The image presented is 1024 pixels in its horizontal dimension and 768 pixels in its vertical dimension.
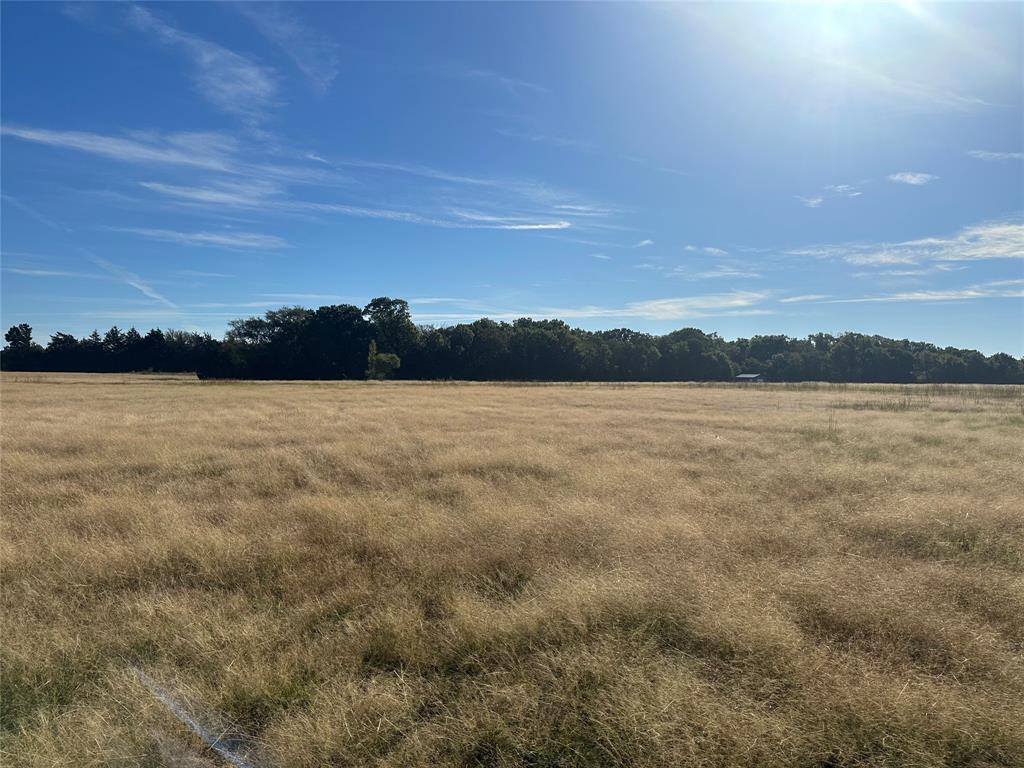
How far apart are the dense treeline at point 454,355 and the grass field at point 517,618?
73.1m

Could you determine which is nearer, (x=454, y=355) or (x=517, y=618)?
(x=517, y=618)

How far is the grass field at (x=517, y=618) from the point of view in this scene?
9.91 feet

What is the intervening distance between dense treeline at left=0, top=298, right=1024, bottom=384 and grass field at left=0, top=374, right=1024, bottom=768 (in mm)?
73113

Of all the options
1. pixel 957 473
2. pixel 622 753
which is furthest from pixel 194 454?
pixel 957 473

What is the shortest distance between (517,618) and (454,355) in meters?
88.1

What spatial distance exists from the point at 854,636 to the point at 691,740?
6.55 feet

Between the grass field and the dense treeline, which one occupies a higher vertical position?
the dense treeline

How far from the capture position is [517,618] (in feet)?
13.8

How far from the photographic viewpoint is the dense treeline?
8550 cm

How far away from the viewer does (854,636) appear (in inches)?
159

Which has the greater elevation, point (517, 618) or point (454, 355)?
point (454, 355)

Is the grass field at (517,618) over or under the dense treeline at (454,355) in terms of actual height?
under

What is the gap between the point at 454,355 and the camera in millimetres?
91500

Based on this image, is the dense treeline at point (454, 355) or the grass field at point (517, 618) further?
the dense treeline at point (454, 355)
